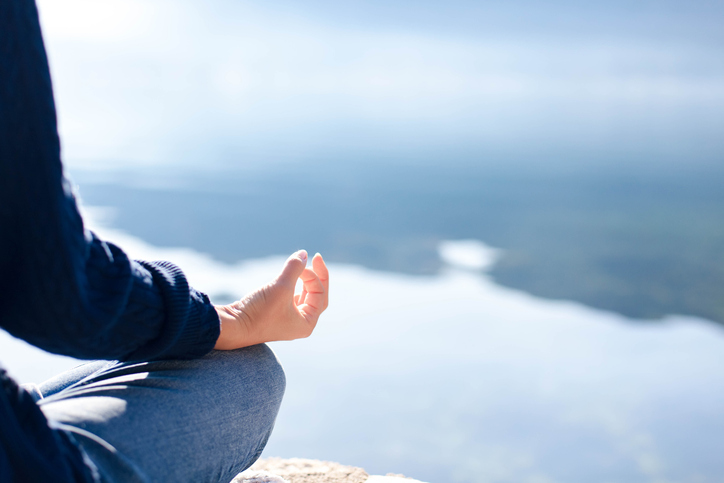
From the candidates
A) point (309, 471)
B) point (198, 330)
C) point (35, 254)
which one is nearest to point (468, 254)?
point (309, 471)

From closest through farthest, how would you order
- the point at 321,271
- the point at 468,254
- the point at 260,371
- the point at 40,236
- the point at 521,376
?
1. the point at 40,236
2. the point at 260,371
3. the point at 321,271
4. the point at 521,376
5. the point at 468,254

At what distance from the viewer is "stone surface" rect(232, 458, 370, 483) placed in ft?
3.13

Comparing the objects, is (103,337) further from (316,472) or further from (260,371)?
(316,472)

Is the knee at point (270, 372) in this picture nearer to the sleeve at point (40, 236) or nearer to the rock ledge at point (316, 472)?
Answer: the sleeve at point (40, 236)

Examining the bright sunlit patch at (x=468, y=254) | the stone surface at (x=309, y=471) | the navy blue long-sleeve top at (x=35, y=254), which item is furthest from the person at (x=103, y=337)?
the bright sunlit patch at (x=468, y=254)

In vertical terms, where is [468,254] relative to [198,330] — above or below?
below

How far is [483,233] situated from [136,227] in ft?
8.08

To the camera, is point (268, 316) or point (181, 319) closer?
point (181, 319)

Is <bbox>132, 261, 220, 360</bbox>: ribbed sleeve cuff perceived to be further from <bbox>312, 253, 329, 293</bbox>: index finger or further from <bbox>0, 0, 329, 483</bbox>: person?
<bbox>312, 253, 329, 293</bbox>: index finger

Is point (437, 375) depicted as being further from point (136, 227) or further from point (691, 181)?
point (691, 181)

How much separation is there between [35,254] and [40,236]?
1cm

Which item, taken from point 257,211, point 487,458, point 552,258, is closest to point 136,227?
point 257,211

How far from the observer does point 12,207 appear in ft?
1.22

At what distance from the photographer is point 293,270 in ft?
2.14
